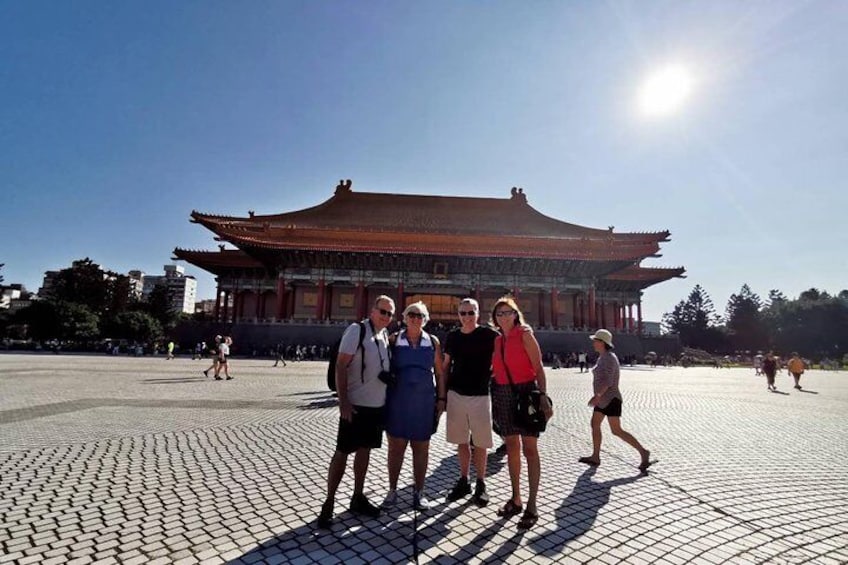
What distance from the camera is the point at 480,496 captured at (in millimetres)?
3459

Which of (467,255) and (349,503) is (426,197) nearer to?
(467,255)

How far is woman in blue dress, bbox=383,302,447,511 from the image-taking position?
3.31 m

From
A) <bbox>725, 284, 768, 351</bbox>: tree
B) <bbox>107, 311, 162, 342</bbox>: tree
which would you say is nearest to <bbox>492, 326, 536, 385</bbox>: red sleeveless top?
<bbox>107, 311, 162, 342</bbox>: tree

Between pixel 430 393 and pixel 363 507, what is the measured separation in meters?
→ 1.02

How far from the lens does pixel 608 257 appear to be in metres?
28.4

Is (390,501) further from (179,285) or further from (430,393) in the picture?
(179,285)

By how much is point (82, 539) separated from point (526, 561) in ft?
9.53

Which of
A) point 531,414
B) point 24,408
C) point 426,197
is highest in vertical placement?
point 426,197

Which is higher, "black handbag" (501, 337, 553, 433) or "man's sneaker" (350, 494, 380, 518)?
"black handbag" (501, 337, 553, 433)

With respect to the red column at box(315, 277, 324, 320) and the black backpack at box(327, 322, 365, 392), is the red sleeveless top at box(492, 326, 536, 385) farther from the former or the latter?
the red column at box(315, 277, 324, 320)

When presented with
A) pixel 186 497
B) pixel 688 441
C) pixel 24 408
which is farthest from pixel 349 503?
pixel 24 408

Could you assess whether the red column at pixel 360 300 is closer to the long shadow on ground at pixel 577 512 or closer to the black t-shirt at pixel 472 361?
the long shadow on ground at pixel 577 512

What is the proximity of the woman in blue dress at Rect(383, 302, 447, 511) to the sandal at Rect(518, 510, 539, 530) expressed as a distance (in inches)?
30.0

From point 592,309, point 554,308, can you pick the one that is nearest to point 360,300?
point 554,308
